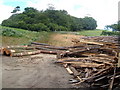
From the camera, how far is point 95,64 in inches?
248

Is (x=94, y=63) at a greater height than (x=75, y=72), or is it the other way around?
(x=94, y=63)

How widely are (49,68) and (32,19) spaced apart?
29175 millimetres

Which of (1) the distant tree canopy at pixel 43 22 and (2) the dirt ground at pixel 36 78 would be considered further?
(1) the distant tree canopy at pixel 43 22

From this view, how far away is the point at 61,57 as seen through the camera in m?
8.73

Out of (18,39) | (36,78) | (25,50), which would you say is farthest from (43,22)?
(36,78)

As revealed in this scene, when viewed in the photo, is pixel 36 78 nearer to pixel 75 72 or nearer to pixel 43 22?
pixel 75 72

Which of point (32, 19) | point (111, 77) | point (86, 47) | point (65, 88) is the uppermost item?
point (32, 19)

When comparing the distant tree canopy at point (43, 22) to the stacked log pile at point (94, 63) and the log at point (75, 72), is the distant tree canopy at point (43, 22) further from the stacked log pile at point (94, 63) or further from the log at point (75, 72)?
the log at point (75, 72)

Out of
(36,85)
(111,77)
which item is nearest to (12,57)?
(36,85)

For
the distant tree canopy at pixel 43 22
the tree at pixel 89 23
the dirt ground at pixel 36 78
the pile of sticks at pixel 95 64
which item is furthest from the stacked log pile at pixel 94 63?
the tree at pixel 89 23

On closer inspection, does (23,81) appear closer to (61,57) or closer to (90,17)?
(61,57)

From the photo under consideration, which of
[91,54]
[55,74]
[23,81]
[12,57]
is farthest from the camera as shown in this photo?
[12,57]

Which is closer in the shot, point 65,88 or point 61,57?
point 65,88

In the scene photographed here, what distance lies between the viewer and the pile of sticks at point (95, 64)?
5.03 m
